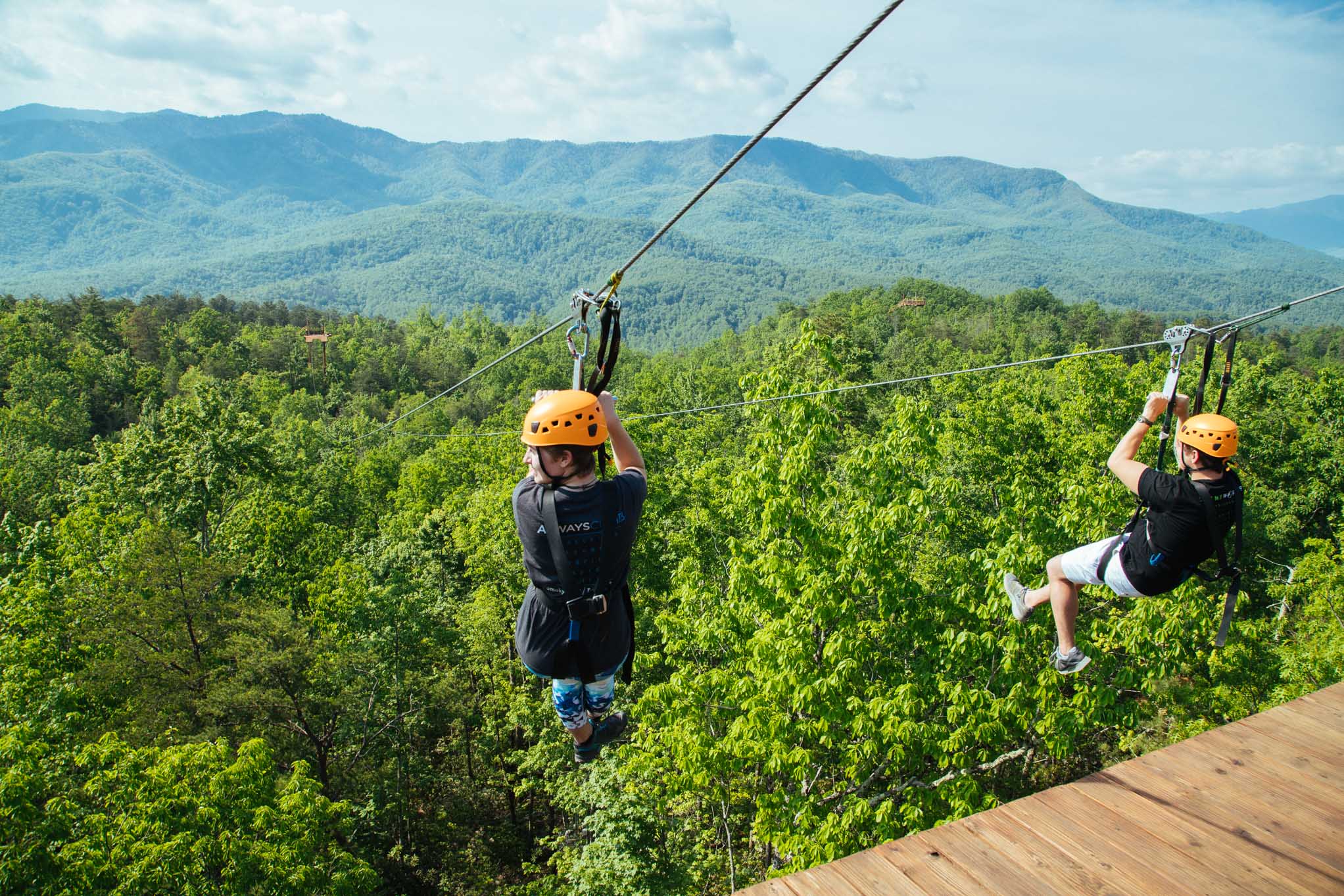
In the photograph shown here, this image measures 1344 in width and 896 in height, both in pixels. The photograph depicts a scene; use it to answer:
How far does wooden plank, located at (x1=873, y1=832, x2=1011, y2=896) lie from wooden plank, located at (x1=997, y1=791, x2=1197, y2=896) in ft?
1.60

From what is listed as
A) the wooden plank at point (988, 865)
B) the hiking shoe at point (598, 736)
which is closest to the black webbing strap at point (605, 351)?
the hiking shoe at point (598, 736)

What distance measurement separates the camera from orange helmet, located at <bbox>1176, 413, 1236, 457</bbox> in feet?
15.2

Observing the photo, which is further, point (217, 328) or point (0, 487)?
point (217, 328)

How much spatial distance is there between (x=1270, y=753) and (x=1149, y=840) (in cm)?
127

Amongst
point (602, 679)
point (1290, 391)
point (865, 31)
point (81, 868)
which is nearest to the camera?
point (865, 31)

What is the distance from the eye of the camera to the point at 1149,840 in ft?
11.4

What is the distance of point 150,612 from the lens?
16.9 m

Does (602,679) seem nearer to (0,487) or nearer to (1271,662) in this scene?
(1271,662)

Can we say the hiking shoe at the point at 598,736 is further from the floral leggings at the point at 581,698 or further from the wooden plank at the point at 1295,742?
the wooden plank at the point at 1295,742

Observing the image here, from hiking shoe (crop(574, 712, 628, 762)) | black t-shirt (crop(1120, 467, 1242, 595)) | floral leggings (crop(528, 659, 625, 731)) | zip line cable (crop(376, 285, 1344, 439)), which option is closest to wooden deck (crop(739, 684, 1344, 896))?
black t-shirt (crop(1120, 467, 1242, 595))

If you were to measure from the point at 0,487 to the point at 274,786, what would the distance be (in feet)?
83.9

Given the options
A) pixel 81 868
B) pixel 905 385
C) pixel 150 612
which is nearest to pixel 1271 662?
pixel 81 868

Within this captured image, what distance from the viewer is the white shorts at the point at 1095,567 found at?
5156 mm

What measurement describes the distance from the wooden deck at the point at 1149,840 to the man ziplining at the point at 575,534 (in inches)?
52.4
